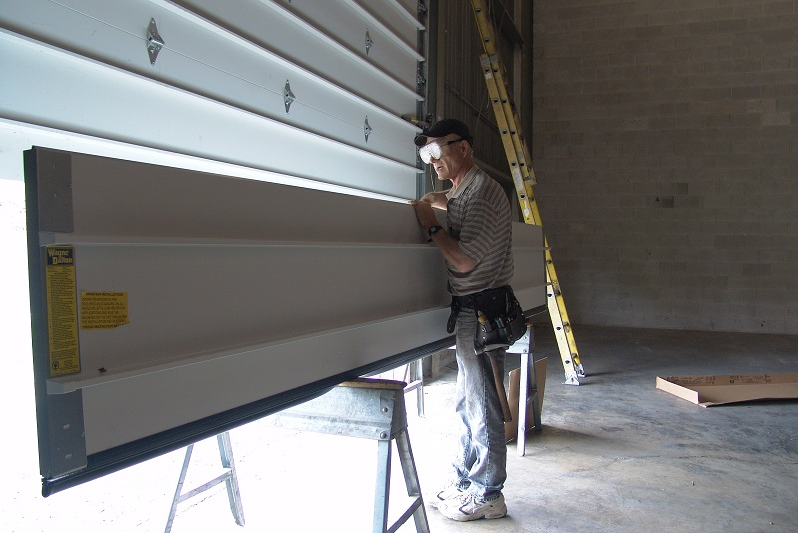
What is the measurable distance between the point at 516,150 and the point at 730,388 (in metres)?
3.12

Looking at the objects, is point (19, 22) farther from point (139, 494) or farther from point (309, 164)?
point (139, 494)

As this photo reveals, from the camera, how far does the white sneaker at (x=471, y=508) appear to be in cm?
317

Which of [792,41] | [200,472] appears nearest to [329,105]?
[200,472]

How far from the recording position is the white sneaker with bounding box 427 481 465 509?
10.7ft

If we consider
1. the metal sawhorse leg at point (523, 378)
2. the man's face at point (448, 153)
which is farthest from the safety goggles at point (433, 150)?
the metal sawhorse leg at point (523, 378)

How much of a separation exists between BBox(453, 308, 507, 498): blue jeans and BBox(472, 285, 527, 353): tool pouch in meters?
0.09

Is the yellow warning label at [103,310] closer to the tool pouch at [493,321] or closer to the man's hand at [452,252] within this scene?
the man's hand at [452,252]

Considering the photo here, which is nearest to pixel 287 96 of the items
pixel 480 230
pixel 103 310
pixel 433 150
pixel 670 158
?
pixel 433 150

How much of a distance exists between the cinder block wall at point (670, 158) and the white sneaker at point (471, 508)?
8050mm

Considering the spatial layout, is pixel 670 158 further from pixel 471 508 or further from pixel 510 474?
pixel 471 508

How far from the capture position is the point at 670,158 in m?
10.4

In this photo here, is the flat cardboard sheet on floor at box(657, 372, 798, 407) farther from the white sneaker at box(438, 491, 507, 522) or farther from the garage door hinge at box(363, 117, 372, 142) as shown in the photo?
the garage door hinge at box(363, 117, 372, 142)

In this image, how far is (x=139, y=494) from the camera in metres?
3.31

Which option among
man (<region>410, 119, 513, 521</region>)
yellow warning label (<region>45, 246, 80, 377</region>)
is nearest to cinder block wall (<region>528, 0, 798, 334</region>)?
man (<region>410, 119, 513, 521</region>)
